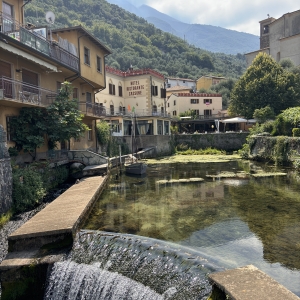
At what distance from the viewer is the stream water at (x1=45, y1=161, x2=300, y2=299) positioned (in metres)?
6.04

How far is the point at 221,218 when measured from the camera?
1023 centimetres

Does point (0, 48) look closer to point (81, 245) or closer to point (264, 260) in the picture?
point (81, 245)

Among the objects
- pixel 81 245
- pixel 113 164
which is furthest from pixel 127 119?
pixel 81 245

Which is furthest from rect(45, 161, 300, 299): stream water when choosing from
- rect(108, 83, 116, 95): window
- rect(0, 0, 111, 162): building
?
rect(108, 83, 116, 95): window

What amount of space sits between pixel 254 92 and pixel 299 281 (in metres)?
Result: 39.3

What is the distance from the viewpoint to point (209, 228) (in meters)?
9.09

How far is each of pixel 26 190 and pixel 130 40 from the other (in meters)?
103

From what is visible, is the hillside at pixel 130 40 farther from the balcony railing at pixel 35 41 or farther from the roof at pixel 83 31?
the balcony railing at pixel 35 41

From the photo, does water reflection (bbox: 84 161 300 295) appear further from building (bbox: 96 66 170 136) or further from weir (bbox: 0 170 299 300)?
building (bbox: 96 66 170 136)

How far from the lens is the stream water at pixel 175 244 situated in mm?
6035

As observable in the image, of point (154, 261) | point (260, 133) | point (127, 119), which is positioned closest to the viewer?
Answer: point (154, 261)

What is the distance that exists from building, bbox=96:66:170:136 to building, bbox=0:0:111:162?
36.8ft

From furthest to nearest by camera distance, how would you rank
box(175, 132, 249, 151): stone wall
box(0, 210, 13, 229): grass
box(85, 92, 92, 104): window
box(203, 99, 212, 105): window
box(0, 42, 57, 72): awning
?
1. box(203, 99, 212, 105): window
2. box(175, 132, 249, 151): stone wall
3. box(85, 92, 92, 104): window
4. box(0, 42, 57, 72): awning
5. box(0, 210, 13, 229): grass

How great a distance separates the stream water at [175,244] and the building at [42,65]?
7.07 metres
